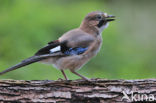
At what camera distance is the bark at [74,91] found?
6.19 metres

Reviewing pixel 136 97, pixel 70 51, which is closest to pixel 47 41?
pixel 70 51

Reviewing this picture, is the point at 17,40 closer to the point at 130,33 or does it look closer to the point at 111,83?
the point at 111,83

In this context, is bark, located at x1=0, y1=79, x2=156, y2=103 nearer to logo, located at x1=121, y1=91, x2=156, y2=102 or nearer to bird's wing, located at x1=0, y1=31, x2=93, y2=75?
logo, located at x1=121, y1=91, x2=156, y2=102

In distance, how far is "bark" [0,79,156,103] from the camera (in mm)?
6188

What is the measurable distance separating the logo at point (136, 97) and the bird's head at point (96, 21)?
197 centimetres

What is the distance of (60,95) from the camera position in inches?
246

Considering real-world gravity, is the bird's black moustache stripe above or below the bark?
above

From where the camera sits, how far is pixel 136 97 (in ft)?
20.5

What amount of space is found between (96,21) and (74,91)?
208 cm

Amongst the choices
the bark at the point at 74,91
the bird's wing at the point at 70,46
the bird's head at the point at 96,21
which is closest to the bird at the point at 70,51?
the bird's wing at the point at 70,46

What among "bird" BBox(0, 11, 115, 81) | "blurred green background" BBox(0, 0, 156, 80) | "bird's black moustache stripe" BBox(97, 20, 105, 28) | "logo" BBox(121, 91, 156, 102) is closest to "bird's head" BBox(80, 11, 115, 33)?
"bird's black moustache stripe" BBox(97, 20, 105, 28)

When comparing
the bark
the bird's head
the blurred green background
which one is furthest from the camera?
the blurred green background

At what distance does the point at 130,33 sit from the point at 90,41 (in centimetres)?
673

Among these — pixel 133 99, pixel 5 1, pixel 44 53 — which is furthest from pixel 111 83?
pixel 5 1
